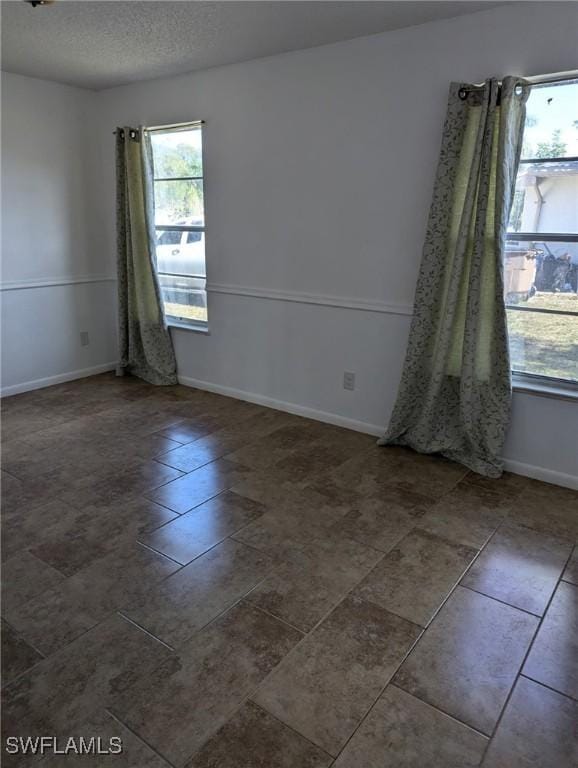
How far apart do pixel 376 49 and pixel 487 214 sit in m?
1.20

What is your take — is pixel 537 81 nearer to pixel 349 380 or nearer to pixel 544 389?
pixel 544 389

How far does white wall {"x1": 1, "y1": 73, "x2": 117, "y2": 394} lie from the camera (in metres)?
4.16

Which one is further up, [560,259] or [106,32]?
[106,32]

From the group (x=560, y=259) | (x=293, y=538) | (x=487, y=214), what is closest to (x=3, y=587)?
(x=293, y=538)

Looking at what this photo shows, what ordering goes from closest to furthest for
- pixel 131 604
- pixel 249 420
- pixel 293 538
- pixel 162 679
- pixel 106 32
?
pixel 162 679 → pixel 131 604 → pixel 293 538 → pixel 106 32 → pixel 249 420

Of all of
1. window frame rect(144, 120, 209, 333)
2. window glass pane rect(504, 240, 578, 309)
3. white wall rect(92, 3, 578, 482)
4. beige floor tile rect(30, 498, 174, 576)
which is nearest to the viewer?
beige floor tile rect(30, 498, 174, 576)

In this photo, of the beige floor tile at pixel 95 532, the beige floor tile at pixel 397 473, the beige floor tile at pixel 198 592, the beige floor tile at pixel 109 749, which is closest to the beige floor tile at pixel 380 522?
the beige floor tile at pixel 397 473

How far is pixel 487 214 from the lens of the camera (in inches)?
110

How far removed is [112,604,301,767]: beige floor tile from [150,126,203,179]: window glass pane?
3.41 m

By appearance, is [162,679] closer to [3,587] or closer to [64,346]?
[3,587]

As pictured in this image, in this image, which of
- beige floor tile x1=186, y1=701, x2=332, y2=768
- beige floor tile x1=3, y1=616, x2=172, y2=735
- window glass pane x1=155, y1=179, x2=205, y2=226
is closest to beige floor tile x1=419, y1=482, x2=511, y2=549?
beige floor tile x1=186, y1=701, x2=332, y2=768

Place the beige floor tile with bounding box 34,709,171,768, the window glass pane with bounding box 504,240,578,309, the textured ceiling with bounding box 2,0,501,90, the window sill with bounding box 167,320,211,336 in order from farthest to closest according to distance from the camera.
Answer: the window sill with bounding box 167,320,211,336
the window glass pane with bounding box 504,240,578,309
the textured ceiling with bounding box 2,0,501,90
the beige floor tile with bounding box 34,709,171,768

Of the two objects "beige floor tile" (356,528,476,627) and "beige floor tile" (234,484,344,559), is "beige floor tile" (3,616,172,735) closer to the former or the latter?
"beige floor tile" (234,484,344,559)

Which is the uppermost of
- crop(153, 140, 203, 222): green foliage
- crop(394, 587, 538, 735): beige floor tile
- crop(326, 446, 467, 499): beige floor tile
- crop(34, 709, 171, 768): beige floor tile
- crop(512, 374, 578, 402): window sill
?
crop(153, 140, 203, 222): green foliage
